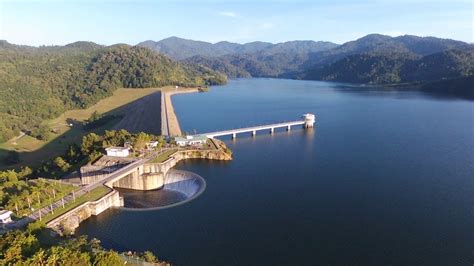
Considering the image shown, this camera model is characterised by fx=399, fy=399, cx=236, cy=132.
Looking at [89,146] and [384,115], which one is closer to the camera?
[89,146]

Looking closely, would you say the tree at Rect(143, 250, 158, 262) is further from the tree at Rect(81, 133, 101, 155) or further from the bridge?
the bridge

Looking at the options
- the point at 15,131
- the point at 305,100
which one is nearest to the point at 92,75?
the point at 15,131

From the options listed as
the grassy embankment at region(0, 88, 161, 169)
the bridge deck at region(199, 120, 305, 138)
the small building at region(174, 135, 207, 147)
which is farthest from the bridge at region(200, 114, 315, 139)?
the grassy embankment at region(0, 88, 161, 169)

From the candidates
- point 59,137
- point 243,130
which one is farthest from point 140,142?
point 59,137

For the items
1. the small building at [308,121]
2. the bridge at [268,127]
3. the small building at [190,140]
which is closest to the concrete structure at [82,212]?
the small building at [190,140]

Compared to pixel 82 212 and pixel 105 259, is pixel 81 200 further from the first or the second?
pixel 105 259

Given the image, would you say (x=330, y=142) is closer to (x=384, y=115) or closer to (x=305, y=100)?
(x=384, y=115)

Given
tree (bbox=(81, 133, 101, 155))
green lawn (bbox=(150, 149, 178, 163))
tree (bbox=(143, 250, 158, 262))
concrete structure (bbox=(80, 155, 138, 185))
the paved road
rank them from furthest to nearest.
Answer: tree (bbox=(81, 133, 101, 155))
green lawn (bbox=(150, 149, 178, 163))
concrete structure (bbox=(80, 155, 138, 185))
the paved road
tree (bbox=(143, 250, 158, 262))
